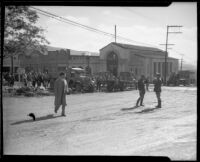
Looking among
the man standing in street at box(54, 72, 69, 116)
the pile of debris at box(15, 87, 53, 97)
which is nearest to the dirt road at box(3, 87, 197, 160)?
the man standing in street at box(54, 72, 69, 116)

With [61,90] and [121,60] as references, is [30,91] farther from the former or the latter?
[121,60]

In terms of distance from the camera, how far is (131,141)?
23.2ft

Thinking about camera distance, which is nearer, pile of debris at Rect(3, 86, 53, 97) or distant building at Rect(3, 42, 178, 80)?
distant building at Rect(3, 42, 178, 80)

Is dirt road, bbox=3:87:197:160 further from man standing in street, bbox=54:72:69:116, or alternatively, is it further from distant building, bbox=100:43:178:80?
distant building, bbox=100:43:178:80

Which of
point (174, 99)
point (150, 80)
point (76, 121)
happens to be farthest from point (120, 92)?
point (76, 121)

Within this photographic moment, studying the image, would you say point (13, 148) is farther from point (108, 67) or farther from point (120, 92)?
point (120, 92)

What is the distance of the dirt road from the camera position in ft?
20.9

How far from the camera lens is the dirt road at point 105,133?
6.36 m

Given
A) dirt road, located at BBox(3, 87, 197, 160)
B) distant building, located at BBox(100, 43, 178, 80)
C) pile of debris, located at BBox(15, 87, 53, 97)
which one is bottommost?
dirt road, located at BBox(3, 87, 197, 160)

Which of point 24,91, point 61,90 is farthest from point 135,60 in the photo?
point 24,91

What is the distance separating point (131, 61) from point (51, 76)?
369cm

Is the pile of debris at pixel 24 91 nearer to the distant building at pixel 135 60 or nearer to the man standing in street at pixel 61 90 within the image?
the man standing in street at pixel 61 90

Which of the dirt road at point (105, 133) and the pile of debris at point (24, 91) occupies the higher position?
the pile of debris at point (24, 91)

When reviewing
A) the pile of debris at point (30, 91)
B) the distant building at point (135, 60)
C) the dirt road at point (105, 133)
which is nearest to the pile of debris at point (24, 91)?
the pile of debris at point (30, 91)
